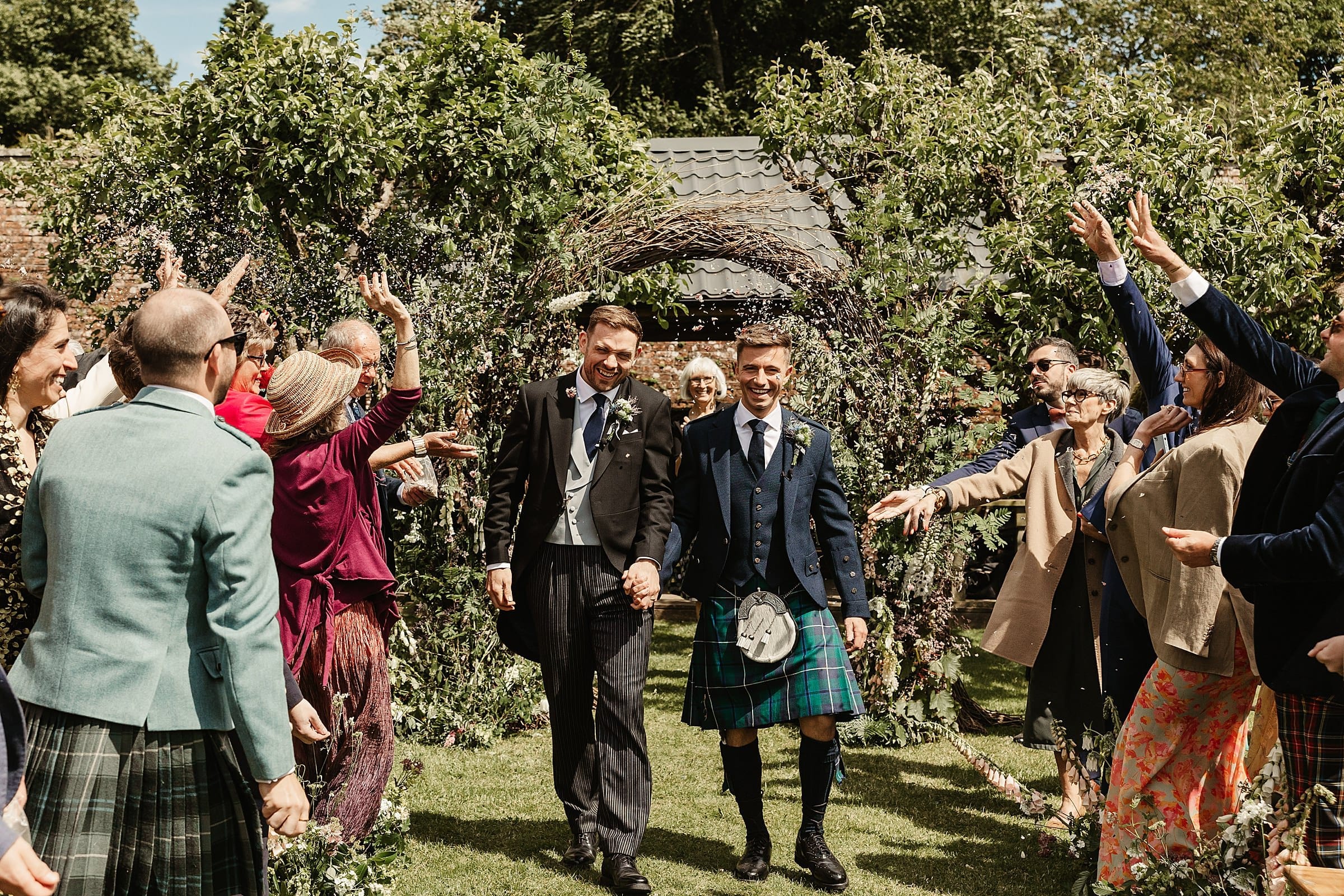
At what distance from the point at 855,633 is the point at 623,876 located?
4.19 feet

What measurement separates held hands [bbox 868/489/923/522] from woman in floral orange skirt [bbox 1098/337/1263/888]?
99cm

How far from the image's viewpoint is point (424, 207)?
8125mm

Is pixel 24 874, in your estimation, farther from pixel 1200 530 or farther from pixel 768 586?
pixel 1200 530

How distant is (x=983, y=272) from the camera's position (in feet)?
34.9

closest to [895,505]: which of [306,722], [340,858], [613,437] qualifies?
[613,437]

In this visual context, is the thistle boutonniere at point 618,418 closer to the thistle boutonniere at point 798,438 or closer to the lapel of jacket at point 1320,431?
the thistle boutonniere at point 798,438

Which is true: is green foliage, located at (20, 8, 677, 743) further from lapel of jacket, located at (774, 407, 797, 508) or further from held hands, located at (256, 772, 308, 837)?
held hands, located at (256, 772, 308, 837)

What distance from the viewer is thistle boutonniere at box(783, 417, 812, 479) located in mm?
4805

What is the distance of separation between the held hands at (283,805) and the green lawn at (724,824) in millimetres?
2073

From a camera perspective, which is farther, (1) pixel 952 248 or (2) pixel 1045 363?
(1) pixel 952 248

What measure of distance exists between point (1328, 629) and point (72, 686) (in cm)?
304

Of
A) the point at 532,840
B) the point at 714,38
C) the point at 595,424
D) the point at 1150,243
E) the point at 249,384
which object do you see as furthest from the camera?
the point at 714,38

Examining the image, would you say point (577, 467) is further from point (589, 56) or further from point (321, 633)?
point (589, 56)

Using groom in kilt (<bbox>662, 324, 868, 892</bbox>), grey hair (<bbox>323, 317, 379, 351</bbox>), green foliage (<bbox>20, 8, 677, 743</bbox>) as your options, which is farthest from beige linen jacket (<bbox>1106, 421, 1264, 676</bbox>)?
green foliage (<bbox>20, 8, 677, 743</bbox>)
